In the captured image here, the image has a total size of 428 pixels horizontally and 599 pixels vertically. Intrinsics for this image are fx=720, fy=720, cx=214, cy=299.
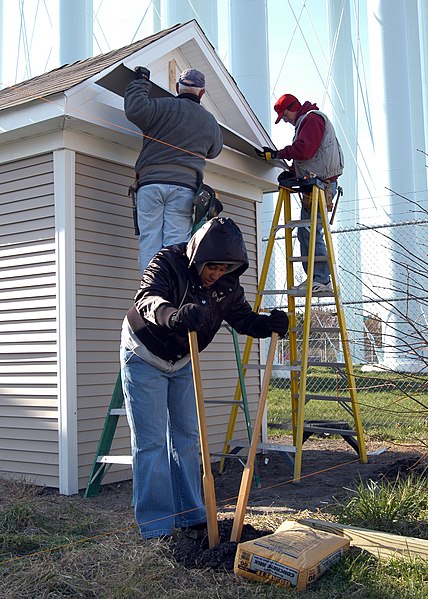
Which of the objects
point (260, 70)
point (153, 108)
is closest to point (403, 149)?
point (260, 70)

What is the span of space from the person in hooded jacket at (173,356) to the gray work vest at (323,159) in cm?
253

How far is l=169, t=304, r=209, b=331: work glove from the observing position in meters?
3.35

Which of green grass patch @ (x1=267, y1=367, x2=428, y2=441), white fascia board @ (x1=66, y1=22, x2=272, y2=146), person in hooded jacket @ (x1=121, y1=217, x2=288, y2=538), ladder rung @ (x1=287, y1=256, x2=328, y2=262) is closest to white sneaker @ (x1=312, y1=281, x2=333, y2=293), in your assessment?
ladder rung @ (x1=287, y1=256, x2=328, y2=262)

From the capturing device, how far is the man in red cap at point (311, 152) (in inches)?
242

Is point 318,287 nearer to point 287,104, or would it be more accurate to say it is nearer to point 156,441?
point 287,104

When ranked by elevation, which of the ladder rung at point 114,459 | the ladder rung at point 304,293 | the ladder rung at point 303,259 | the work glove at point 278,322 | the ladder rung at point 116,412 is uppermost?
the ladder rung at point 303,259

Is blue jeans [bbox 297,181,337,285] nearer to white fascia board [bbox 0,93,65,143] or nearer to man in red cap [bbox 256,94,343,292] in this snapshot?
man in red cap [bbox 256,94,343,292]

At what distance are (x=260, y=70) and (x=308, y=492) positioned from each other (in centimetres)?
1087

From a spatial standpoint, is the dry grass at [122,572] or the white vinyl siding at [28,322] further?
the white vinyl siding at [28,322]

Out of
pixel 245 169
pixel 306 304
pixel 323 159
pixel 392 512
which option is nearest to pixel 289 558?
pixel 392 512

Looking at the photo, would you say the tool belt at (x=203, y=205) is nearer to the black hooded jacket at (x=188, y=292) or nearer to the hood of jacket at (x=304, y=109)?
the hood of jacket at (x=304, y=109)

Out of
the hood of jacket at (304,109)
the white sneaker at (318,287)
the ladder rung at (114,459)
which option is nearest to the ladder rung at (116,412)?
the ladder rung at (114,459)

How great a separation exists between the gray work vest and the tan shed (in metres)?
1.43

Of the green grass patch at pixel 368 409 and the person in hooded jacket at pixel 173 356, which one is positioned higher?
the person in hooded jacket at pixel 173 356
